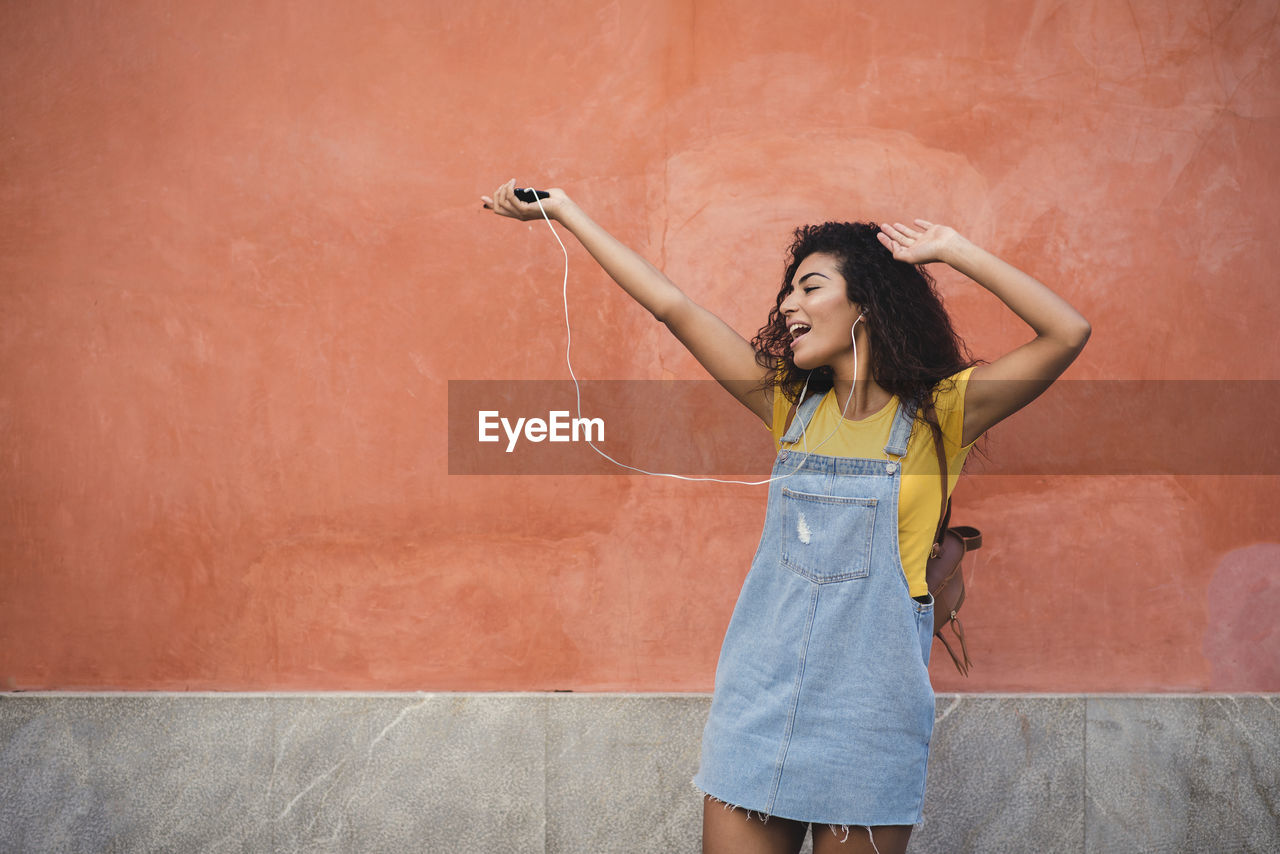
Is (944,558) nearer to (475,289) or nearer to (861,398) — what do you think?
(861,398)

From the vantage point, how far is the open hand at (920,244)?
2.03 m

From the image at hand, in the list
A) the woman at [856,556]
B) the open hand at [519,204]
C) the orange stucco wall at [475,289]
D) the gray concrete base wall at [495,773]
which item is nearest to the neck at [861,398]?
the woman at [856,556]

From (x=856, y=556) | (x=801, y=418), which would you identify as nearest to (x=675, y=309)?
(x=801, y=418)

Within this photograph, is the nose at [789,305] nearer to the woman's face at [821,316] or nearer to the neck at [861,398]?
the woman's face at [821,316]

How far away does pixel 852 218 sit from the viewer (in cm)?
326

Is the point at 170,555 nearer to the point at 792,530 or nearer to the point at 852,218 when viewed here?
the point at 792,530

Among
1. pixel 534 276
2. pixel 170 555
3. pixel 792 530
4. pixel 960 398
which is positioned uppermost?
pixel 534 276

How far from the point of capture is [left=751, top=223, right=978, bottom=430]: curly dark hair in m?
2.08

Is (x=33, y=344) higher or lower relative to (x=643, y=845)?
higher

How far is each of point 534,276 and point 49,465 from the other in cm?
180

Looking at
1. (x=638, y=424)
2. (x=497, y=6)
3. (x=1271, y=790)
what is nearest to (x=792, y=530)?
(x=638, y=424)

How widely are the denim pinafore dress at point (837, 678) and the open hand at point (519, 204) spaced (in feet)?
3.06

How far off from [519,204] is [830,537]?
111cm

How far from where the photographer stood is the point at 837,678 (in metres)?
1.94
